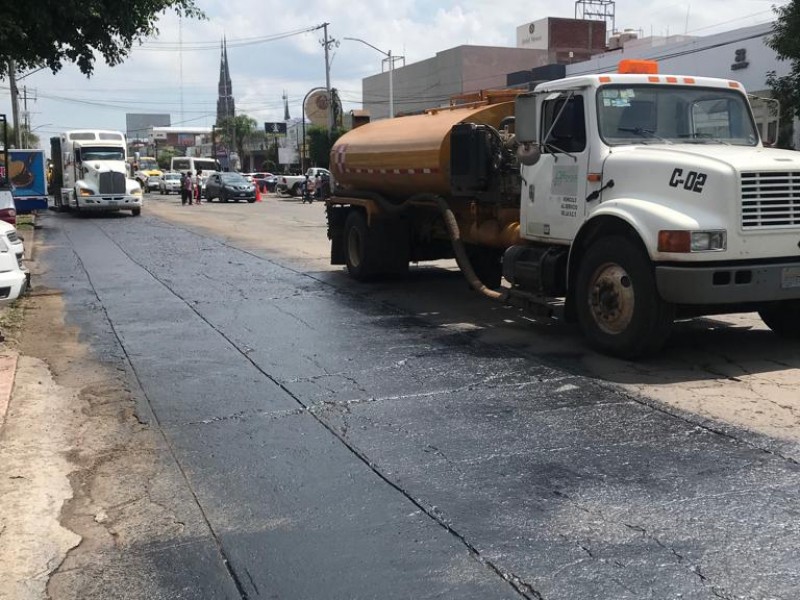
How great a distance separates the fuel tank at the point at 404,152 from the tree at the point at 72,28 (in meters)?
3.34

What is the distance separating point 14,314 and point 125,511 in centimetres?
678

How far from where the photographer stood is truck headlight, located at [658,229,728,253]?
6.68m

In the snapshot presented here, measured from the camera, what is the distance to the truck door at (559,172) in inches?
317

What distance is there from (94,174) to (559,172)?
26.1 metres

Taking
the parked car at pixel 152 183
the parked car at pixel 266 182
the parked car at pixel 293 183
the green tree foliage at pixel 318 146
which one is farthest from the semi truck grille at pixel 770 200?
the green tree foliage at pixel 318 146

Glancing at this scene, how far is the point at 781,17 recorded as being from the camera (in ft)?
56.9

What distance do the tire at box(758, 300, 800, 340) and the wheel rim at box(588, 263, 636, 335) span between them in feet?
4.73

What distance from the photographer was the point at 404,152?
1098 centimetres

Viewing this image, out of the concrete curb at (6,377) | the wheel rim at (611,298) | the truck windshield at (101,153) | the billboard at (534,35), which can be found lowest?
the concrete curb at (6,377)

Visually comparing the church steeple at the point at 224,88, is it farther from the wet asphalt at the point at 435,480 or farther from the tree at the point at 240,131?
the wet asphalt at the point at 435,480

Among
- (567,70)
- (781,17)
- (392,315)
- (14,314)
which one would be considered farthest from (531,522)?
(567,70)

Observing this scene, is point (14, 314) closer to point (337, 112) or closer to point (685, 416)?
point (685, 416)

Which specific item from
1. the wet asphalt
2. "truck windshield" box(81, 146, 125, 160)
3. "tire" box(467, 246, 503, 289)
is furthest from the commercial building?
the wet asphalt

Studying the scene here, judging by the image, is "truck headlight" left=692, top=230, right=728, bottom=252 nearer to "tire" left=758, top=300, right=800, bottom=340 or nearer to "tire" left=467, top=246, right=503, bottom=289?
"tire" left=758, top=300, right=800, bottom=340
